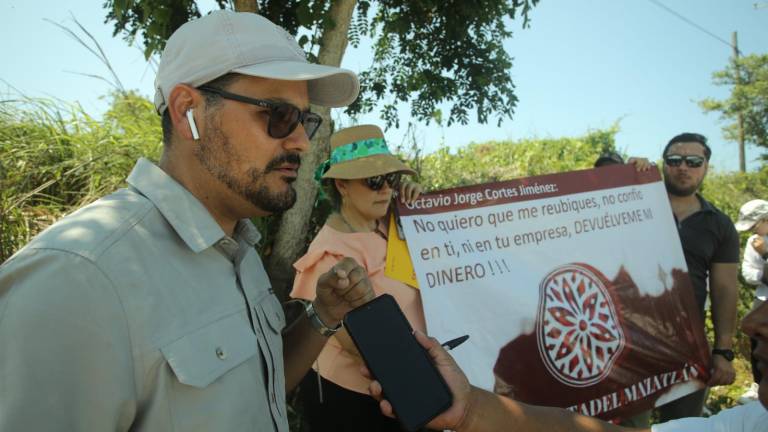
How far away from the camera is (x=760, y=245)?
5312mm

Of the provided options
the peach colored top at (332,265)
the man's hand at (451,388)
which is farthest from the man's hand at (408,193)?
the man's hand at (451,388)

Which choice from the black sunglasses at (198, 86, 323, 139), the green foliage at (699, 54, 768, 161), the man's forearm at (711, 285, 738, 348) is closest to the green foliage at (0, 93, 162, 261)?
the black sunglasses at (198, 86, 323, 139)

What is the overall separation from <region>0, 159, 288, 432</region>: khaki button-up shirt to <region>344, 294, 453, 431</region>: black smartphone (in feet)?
0.97

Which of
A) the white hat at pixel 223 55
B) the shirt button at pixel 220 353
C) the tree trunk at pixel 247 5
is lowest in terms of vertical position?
the shirt button at pixel 220 353

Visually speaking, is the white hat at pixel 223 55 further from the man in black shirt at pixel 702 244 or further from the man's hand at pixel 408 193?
the man in black shirt at pixel 702 244

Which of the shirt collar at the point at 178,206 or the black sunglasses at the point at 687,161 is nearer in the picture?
the shirt collar at the point at 178,206

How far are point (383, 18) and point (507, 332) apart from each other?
12.6 feet

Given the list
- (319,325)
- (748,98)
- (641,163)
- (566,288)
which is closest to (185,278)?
(319,325)

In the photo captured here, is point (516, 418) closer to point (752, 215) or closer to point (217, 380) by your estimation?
point (217, 380)

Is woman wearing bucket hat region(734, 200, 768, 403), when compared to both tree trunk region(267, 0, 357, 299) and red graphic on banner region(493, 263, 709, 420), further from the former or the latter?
tree trunk region(267, 0, 357, 299)

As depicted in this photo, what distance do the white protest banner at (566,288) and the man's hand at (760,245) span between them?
249 cm

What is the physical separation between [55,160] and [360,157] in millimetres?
2612

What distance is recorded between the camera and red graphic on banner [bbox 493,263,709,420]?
288cm

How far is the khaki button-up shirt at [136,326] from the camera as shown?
90 centimetres
